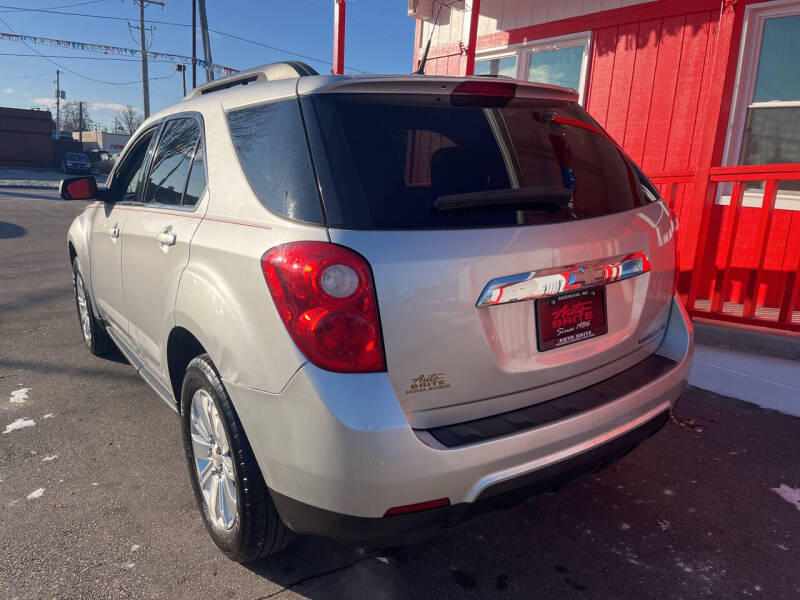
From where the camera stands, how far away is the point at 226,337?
191cm

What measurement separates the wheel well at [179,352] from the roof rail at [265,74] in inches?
41.5

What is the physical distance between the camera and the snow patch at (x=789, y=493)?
272 cm

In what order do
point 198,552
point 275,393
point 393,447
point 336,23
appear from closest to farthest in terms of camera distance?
point 393,447
point 275,393
point 198,552
point 336,23

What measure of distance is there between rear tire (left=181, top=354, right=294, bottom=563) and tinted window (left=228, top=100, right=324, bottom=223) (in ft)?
2.14

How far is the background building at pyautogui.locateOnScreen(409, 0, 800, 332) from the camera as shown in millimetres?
4840

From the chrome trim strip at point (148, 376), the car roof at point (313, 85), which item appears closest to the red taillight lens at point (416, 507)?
the car roof at point (313, 85)

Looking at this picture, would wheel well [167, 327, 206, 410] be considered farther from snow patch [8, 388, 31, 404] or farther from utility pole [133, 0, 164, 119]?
utility pole [133, 0, 164, 119]

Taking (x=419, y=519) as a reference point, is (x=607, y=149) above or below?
above

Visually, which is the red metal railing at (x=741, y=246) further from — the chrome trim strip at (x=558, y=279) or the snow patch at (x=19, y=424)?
the snow patch at (x=19, y=424)

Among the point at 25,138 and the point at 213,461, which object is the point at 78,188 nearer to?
the point at 213,461

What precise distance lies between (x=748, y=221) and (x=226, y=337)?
18.6 ft

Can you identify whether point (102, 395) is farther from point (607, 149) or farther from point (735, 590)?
point (735, 590)

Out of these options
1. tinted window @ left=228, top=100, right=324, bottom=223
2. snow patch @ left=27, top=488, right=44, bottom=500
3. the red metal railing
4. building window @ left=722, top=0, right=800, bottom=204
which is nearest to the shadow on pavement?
snow patch @ left=27, top=488, right=44, bottom=500

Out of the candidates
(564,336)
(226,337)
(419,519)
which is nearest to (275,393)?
(226,337)
